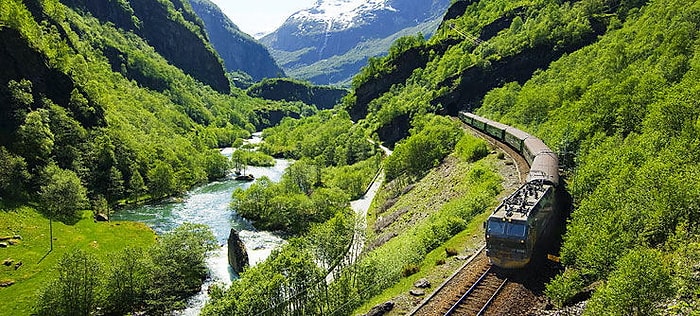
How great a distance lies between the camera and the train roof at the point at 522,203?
34.7 metres

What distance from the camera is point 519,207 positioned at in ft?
118

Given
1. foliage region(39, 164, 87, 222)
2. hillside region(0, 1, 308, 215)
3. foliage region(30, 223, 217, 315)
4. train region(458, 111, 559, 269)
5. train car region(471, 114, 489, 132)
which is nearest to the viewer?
train region(458, 111, 559, 269)

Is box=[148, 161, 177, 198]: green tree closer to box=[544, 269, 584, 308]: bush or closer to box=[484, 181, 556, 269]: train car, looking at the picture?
box=[484, 181, 556, 269]: train car

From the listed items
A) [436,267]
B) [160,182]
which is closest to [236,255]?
[436,267]

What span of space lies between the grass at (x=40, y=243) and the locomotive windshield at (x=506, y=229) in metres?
54.1

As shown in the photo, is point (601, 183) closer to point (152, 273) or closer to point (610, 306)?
point (610, 306)

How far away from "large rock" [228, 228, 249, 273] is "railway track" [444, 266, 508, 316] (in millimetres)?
43255

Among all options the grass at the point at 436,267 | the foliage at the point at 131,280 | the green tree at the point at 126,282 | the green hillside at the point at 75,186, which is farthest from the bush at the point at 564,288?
the green tree at the point at 126,282

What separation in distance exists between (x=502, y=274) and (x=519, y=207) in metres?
5.54

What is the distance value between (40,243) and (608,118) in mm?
89556

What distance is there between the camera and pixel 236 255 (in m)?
71.2

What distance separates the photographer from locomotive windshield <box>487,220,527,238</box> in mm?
33750

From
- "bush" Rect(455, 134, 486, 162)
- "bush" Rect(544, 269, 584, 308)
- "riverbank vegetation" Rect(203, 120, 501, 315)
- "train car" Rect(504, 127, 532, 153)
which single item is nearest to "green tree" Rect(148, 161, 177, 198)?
"riverbank vegetation" Rect(203, 120, 501, 315)

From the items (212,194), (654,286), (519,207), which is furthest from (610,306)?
(212,194)
